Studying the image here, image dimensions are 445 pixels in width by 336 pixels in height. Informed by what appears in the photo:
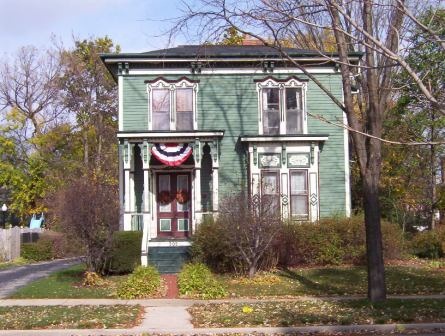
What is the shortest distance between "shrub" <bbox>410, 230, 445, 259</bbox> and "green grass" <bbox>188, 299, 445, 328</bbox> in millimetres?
9980

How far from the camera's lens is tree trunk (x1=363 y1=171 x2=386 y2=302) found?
1383 cm

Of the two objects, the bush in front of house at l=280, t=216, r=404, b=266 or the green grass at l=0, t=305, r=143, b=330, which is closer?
the green grass at l=0, t=305, r=143, b=330

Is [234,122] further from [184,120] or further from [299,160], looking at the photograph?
[299,160]

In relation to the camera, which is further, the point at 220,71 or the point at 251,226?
the point at 220,71

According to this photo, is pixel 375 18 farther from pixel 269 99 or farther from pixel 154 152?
pixel 154 152

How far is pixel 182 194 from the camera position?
81.4 feet

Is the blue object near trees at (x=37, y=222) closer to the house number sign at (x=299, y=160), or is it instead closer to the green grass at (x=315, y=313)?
the house number sign at (x=299, y=160)

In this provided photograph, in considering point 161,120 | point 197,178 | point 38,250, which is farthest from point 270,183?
point 38,250

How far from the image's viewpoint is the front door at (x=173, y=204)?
24688 millimetres

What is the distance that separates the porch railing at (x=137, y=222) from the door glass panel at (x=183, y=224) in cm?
162

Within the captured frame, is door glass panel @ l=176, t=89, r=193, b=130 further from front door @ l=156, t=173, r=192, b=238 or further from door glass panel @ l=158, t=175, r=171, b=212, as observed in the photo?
door glass panel @ l=158, t=175, r=171, b=212

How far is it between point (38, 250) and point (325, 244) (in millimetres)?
15040

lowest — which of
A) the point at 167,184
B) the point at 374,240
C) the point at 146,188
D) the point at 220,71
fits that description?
the point at 374,240

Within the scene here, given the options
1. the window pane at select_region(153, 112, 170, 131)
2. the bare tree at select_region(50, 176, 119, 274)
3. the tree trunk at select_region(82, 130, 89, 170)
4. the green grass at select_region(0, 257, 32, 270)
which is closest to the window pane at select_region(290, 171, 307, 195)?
the window pane at select_region(153, 112, 170, 131)
